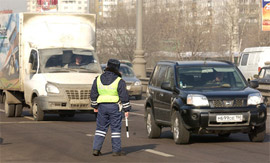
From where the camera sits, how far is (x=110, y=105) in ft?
39.9

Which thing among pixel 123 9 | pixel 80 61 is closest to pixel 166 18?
pixel 123 9

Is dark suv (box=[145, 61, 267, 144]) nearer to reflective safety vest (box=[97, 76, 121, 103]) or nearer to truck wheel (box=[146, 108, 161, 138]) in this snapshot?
truck wheel (box=[146, 108, 161, 138])

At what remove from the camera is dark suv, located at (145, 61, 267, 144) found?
13844 millimetres

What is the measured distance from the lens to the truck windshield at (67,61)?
21.4 metres

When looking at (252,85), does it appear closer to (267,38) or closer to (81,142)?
(81,142)

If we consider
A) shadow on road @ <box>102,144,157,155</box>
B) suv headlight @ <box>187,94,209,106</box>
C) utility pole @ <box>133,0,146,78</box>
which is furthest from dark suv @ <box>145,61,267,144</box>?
utility pole @ <box>133,0,146,78</box>

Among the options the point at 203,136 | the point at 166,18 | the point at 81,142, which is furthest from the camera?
the point at 166,18

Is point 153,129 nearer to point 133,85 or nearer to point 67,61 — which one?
point 67,61

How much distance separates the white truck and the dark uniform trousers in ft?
27.1

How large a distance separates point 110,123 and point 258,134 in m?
3.53

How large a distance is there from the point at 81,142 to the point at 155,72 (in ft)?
8.84

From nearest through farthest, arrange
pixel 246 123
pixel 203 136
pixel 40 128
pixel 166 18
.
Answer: pixel 246 123 < pixel 203 136 < pixel 40 128 < pixel 166 18

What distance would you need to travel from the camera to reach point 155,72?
54.4 feet

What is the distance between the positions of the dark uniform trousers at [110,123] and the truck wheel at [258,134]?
10.9 feet
